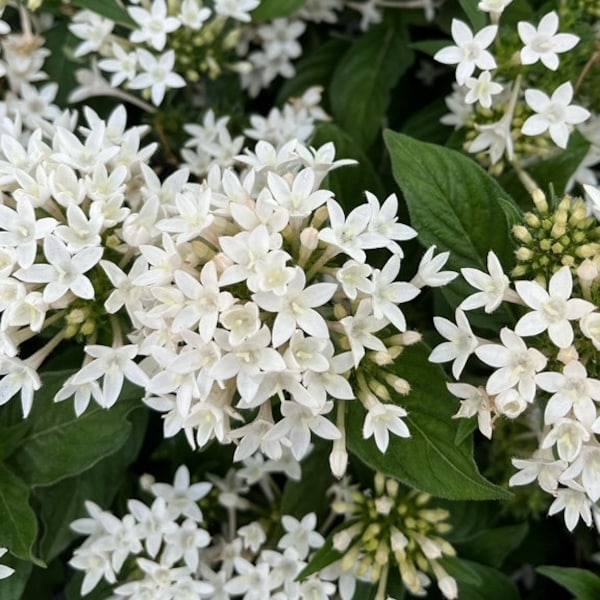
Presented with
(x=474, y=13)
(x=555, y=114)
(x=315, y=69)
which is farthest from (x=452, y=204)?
(x=315, y=69)

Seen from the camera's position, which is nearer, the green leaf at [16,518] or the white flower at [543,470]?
the white flower at [543,470]

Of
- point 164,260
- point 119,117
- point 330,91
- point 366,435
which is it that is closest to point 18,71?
point 119,117

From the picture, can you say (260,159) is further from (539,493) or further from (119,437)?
(539,493)

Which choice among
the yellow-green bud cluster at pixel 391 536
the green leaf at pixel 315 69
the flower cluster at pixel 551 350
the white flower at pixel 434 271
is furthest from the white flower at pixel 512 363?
the green leaf at pixel 315 69

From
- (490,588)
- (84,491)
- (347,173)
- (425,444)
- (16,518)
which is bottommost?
(490,588)

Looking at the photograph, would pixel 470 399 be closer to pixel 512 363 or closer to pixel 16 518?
pixel 512 363

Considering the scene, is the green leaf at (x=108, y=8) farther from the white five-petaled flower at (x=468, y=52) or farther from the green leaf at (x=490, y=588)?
the green leaf at (x=490, y=588)
